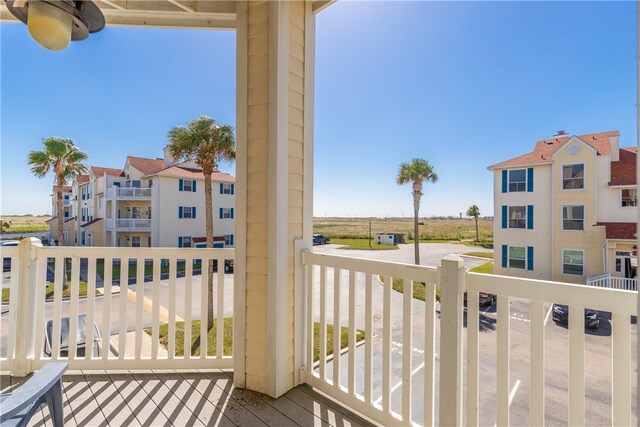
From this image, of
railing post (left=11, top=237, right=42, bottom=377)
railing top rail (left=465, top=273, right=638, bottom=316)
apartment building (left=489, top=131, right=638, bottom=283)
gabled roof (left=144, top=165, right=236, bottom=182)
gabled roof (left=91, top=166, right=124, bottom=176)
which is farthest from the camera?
gabled roof (left=144, top=165, right=236, bottom=182)

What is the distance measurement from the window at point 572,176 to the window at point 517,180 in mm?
142

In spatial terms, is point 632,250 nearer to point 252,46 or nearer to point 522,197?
point 522,197

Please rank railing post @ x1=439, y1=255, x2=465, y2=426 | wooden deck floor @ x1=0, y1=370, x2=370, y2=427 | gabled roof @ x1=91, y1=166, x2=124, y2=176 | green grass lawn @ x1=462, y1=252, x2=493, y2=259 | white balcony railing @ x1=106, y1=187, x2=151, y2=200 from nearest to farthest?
railing post @ x1=439, y1=255, x2=465, y2=426 → green grass lawn @ x1=462, y1=252, x2=493, y2=259 → wooden deck floor @ x1=0, y1=370, x2=370, y2=427 → gabled roof @ x1=91, y1=166, x2=124, y2=176 → white balcony railing @ x1=106, y1=187, x2=151, y2=200

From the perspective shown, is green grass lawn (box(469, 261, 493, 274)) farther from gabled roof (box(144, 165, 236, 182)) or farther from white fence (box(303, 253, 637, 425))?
gabled roof (box(144, 165, 236, 182))

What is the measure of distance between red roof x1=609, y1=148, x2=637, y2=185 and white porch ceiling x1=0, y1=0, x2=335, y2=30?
191 centimetres

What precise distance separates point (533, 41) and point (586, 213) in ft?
2.85

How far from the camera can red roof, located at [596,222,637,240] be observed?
3.29 feet

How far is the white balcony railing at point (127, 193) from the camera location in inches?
205

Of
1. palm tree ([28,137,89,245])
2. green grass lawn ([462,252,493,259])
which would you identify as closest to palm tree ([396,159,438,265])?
green grass lawn ([462,252,493,259])

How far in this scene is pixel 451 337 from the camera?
1.31 metres

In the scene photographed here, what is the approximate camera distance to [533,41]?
1420mm

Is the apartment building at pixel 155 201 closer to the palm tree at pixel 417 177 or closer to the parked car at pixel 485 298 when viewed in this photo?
the palm tree at pixel 417 177

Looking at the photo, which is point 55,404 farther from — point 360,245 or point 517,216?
point 517,216

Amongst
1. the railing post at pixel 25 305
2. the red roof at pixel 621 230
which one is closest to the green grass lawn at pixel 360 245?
the red roof at pixel 621 230
